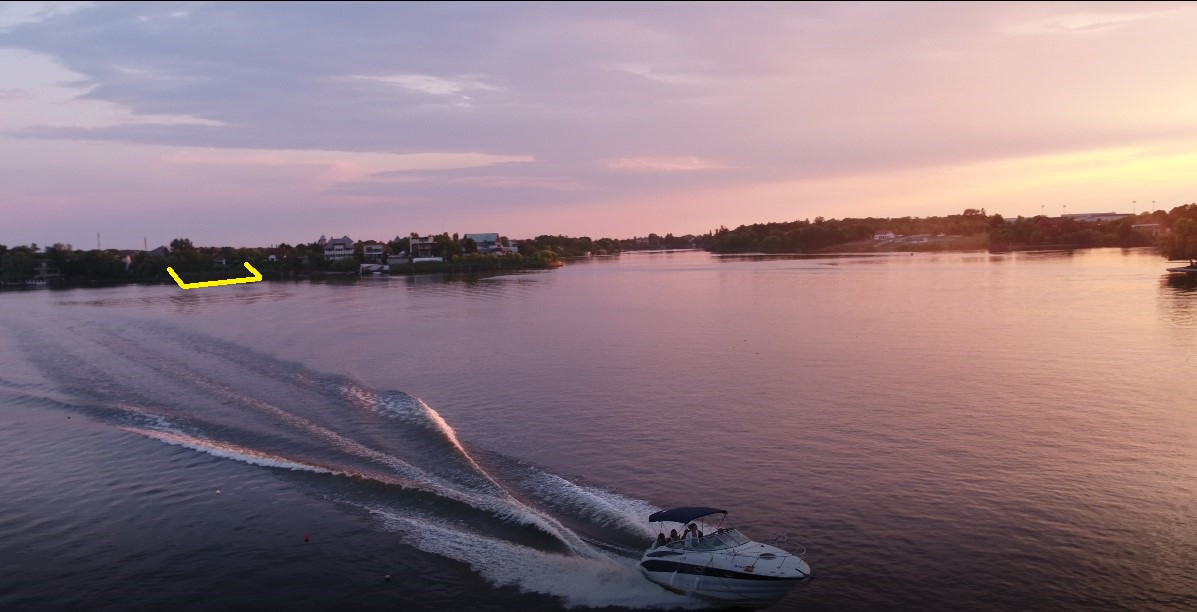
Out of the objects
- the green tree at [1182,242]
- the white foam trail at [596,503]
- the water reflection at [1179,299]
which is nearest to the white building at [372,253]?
the green tree at [1182,242]

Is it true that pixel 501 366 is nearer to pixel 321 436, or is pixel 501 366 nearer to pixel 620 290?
pixel 321 436

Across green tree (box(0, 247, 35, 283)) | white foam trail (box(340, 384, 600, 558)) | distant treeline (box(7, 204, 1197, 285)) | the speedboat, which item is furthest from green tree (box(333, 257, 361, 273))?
the speedboat

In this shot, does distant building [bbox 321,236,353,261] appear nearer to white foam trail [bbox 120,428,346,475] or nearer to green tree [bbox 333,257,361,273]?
green tree [bbox 333,257,361,273]

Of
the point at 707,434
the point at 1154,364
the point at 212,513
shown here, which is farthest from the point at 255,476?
the point at 1154,364

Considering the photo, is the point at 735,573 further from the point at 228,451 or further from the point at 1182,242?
the point at 1182,242

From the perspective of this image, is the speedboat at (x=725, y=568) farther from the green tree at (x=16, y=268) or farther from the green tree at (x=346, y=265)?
the green tree at (x=16, y=268)

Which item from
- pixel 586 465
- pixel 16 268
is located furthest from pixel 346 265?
pixel 586 465
